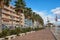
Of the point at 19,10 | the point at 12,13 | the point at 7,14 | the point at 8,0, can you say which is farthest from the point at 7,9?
the point at 8,0

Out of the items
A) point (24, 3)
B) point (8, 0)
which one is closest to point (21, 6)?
point (24, 3)

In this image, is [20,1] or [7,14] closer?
[20,1]

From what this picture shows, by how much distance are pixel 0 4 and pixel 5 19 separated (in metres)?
59.1

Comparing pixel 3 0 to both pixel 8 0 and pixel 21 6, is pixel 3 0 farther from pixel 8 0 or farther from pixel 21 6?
pixel 21 6

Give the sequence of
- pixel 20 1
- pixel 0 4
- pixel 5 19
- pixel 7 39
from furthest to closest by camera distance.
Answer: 1. pixel 5 19
2. pixel 20 1
3. pixel 0 4
4. pixel 7 39

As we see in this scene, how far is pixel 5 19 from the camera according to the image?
85312 mm

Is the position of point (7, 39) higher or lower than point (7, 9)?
lower

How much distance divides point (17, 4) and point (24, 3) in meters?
2.99

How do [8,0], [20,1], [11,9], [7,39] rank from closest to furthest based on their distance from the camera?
[7,39]
[8,0]
[20,1]
[11,9]

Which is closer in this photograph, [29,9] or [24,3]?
[24,3]

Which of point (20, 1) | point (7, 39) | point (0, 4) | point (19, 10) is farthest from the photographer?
point (19, 10)

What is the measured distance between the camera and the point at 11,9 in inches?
3836

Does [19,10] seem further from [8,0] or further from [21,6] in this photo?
[8,0]

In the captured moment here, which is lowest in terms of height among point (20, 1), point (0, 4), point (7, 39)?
point (7, 39)
